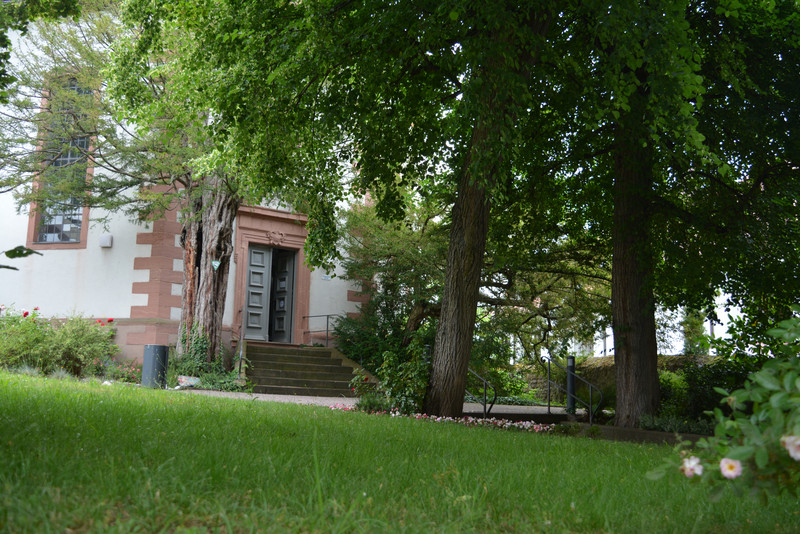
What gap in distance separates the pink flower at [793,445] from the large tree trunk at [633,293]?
7.72 meters

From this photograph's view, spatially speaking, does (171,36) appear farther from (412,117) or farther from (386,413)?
(386,413)

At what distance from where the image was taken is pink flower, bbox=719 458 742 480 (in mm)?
2240

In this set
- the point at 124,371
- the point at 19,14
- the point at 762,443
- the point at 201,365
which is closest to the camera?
the point at 762,443

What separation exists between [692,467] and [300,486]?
Result: 174 cm

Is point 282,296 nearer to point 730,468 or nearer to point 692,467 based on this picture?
point 692,467

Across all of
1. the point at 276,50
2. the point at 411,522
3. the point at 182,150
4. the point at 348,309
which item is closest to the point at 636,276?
the point at 276,50

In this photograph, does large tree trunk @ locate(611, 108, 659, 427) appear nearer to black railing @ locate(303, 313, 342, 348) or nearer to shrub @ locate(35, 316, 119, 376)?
black railing @ locate(303, 313, 342, 348)

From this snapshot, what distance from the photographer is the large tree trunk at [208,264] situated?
15555mm

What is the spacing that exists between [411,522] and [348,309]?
16.4 meters

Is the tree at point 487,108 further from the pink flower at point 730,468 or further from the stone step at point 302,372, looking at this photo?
the stone step at point 302,372

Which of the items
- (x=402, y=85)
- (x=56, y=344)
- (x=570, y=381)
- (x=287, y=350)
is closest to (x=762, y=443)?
(x=402, y=85)

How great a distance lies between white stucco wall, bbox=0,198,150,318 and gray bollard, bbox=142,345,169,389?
172 inches

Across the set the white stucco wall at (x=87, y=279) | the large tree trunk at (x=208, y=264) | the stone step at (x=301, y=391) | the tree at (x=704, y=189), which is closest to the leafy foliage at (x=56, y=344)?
the white stucco wall at (x=87, y=279)

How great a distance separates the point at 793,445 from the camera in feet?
6.99
